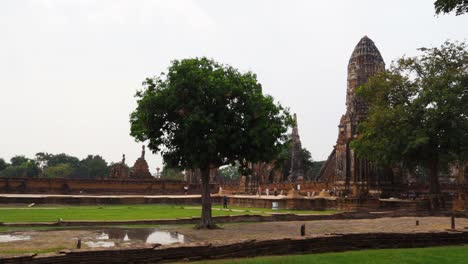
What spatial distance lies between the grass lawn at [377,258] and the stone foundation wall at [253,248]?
0.37m

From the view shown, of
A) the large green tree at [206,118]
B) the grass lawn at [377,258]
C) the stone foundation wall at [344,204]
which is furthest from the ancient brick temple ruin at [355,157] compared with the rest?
the grass lawn at [377,258]

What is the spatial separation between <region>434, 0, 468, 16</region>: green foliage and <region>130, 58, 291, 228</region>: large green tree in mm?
7264

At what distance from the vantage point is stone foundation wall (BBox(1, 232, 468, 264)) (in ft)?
27.0

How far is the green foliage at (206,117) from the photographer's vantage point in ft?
51.2

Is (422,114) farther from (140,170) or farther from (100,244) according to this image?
(140,170)

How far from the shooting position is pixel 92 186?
4656 centimetres

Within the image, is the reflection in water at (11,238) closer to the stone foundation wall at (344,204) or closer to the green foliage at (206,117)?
the green foliage at (206,117)

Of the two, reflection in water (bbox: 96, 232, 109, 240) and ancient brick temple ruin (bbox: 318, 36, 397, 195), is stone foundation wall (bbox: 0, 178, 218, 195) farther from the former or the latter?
reflection in water (bbox: 96, 232, 109, 240)

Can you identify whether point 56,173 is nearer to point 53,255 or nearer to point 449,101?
point 449,101

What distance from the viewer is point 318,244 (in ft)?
34.6

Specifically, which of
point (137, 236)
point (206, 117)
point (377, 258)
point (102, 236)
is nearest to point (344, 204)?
point (206, 117)

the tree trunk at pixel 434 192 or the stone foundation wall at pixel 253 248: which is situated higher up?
the tree trunk at pixel 434 192

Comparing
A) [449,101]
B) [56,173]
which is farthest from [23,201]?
[56,173]

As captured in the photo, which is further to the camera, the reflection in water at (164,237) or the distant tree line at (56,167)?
the distant tree line at (56,167)
